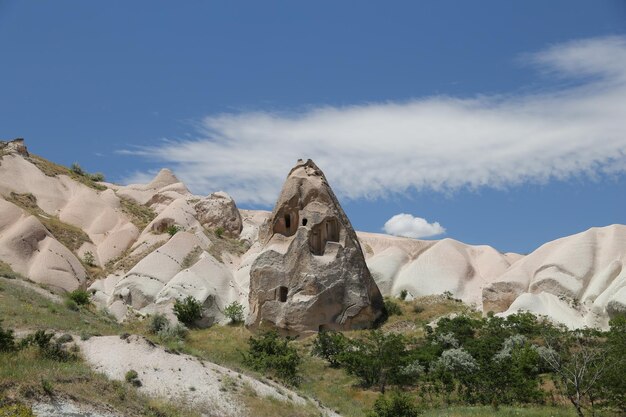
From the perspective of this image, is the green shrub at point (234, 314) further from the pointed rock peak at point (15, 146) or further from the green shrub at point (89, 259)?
the pointed rock peak at point (15, 146)

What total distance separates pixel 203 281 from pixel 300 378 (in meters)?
16.0

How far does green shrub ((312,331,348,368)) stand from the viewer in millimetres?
32594

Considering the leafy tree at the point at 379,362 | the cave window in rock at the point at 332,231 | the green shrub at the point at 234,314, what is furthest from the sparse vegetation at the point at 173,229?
the leafy tree at the point at 379,362

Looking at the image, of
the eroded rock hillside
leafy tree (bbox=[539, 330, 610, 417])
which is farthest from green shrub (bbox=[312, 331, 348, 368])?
leafy tree (bbox=[539, 330, 610, 417])

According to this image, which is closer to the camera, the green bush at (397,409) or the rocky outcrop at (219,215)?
the green bush at (397,409)

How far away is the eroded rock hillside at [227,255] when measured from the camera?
132 ft

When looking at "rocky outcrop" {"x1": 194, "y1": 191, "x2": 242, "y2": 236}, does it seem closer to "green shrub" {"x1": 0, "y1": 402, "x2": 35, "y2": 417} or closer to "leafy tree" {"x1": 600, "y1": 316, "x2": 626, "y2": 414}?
"leafy tree" {"x1": 600, "y1": 316, "x2": 626, "y2": 414}

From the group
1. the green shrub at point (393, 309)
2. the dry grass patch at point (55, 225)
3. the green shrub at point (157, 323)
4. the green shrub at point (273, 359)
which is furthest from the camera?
the dry grass patch at point (55, 225)

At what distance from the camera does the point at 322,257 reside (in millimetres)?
39031

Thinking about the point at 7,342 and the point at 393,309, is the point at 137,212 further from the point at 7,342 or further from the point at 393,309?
the point at 7,342

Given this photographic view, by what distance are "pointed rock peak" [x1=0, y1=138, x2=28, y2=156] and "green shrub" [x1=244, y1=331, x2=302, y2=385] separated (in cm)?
4212

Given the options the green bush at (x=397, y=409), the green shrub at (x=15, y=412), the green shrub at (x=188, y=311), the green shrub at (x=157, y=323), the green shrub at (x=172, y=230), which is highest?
the green shrub at (x=172, y=230)

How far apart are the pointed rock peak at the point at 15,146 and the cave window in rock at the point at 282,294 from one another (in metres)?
37.3

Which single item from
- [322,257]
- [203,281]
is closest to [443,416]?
[322,257]
